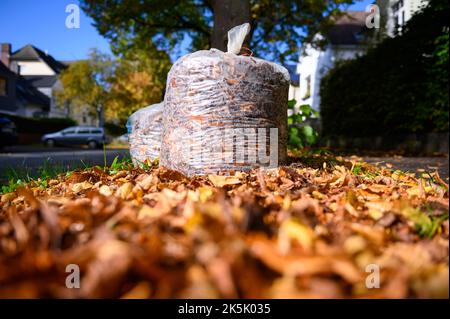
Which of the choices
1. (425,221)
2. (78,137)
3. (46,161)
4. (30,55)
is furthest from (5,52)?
(425,221)

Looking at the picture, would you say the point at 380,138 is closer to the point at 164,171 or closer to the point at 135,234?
the point at 164,171

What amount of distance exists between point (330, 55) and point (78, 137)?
16.6 metres

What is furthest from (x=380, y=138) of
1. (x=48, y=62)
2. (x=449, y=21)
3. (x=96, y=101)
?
(x=48, y=62)

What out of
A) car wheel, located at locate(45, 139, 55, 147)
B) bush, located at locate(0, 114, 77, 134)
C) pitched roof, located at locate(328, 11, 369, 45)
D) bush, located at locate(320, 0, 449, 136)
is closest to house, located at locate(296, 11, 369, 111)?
pitched roof, located at locate(328, 11, 369, 45)

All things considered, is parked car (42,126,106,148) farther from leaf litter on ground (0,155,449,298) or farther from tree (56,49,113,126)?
leaf litter on ground (0,155,449,298)

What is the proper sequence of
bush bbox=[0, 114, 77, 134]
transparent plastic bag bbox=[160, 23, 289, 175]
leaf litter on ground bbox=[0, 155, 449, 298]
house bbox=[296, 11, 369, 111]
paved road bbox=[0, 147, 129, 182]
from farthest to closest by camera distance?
1. bush bbox=[0, 114, 77, 134]
2. house bbox=[296, 11, 369, 111]
3. paved road bbox=[0, 147, 129, 182]
4. transparent plastic bag bbox=[160, 23, 289, 175]
5. leaf litter on ground bbox=[0, 155, 449, 298]

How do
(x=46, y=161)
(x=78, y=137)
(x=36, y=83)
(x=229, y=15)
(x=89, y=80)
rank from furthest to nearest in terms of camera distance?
(x=36, y=83) < (x=89, y=80) < (x=78, y=137) < (x=229, y=15) < (x=46, y=161)

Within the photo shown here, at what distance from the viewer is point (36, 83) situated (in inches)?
1828

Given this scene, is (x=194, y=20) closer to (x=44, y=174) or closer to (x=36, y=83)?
(x=44, y=174)

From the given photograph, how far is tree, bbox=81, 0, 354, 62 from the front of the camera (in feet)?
35.3

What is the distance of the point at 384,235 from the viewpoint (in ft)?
3.85

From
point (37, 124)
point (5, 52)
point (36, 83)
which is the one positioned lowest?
point (37, 124)

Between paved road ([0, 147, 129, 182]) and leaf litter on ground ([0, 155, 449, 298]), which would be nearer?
leaf litter on ground ([0, 155, 449, 298])

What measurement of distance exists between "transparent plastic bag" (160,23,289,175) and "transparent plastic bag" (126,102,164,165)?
4.88 ft
